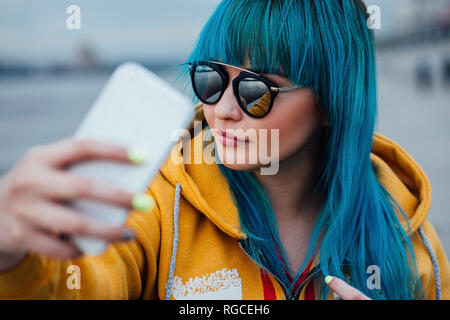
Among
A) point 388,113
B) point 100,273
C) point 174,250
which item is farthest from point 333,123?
point 388,113

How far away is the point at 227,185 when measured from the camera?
1.43 metres

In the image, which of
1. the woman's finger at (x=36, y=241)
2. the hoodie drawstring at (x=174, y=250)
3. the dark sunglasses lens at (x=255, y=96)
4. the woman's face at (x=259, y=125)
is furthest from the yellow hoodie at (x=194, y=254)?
the woman's finger at (x=36, y=241)

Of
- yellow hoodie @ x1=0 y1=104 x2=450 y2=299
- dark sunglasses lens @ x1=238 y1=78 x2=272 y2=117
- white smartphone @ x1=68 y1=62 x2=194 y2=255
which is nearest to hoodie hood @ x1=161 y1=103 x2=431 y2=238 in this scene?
yellow hoodie @ x1=0 y1=104 x2=450 y2=299

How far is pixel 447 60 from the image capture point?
283 inches

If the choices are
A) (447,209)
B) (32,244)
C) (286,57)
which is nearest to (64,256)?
(32,244)

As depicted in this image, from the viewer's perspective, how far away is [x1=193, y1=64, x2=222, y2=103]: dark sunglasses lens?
1.27 metres

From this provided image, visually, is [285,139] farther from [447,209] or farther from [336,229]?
[447,209]

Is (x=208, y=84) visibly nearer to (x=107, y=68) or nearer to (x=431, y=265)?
(x=431, y=265)

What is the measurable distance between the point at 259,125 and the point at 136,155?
23.4 inches

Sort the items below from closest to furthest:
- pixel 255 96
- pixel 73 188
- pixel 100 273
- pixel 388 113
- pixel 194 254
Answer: pixel 73 188
pixel 100 273
pixel 255 96
pixel 194 254
pixel 388 113

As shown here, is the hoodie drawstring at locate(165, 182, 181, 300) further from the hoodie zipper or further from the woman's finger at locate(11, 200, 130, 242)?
the woman's finger at locate(11, 200, 130, 242)

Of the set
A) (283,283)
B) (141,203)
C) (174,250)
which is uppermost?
(141,203)

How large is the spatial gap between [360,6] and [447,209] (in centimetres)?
320

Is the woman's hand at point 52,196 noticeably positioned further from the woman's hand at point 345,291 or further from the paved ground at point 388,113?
the paved ground at point 388,113
